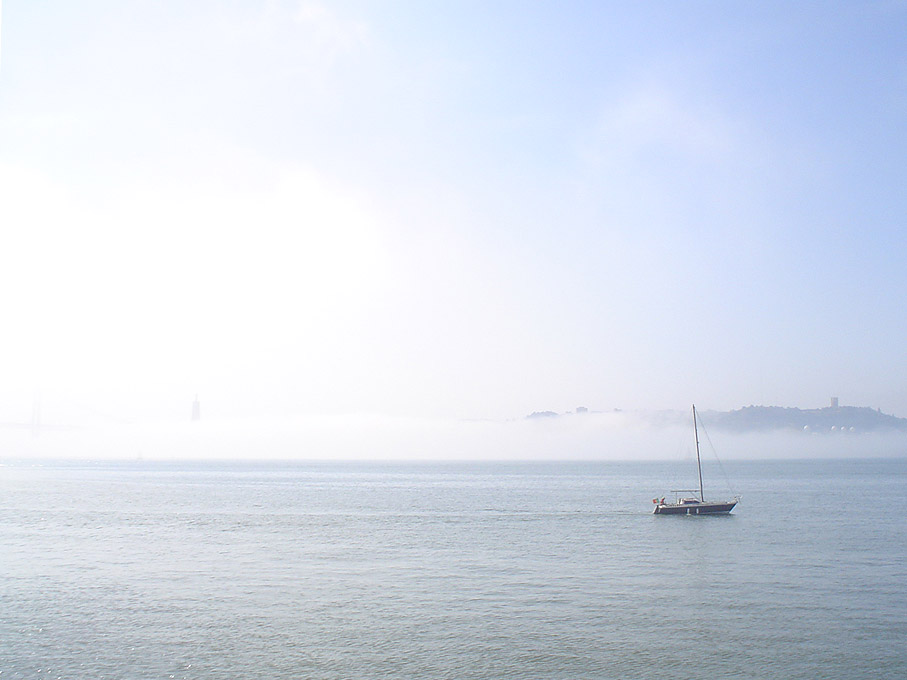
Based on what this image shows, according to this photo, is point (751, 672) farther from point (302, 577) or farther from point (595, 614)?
point (302, 577)

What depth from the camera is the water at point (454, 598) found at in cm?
3928

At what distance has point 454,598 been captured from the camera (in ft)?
175

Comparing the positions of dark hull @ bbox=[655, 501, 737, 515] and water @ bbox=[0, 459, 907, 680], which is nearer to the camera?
water @ bbox=[0, 459, 907, 680]

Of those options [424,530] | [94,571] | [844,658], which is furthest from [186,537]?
[844,658]

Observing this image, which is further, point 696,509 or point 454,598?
point 696,509

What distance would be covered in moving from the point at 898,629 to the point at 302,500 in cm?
12117

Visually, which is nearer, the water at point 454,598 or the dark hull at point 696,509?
the water at point 454,598

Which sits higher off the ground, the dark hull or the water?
the water

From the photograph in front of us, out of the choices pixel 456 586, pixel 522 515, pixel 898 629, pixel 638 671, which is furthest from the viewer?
pixel 522 515

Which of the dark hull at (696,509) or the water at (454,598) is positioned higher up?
the water at (454,598)

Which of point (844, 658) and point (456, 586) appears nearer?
point (844, 658)

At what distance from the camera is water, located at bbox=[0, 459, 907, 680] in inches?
1547

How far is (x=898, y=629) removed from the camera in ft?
147

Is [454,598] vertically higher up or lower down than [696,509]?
higher up
